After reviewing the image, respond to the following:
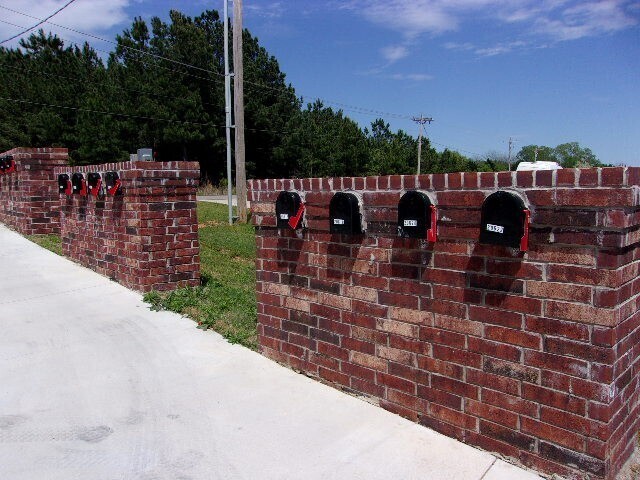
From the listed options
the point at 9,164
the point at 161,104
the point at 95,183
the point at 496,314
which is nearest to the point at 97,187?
the point at 95,183

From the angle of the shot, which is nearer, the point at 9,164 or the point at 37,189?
the point at 37,189

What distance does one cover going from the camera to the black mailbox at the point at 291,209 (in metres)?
3.50

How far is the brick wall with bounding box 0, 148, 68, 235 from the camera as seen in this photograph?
918 cm

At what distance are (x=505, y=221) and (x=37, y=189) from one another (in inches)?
357

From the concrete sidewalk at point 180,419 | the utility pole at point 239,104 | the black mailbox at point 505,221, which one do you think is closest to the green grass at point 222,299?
the concrete sidewalk at point 180,419

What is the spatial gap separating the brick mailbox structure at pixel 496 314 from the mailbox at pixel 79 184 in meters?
4.13

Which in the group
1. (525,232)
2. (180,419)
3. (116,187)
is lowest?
(180,419)

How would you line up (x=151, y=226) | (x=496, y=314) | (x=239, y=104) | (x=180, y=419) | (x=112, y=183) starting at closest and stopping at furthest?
(x=496, y=314), (x=180, y=419), (x=151, y=226), (x=112, y=183), (x=239, y=104)

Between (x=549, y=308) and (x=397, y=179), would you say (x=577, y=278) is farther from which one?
(x=397, y=179)

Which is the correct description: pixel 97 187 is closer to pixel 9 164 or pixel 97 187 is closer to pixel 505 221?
pixel 9 164

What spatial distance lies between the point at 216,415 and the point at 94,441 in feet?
2.17

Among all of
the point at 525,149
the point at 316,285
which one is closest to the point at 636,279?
the point at 316,285

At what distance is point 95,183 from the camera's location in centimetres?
619

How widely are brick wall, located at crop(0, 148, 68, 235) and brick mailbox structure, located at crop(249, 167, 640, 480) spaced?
749cm
